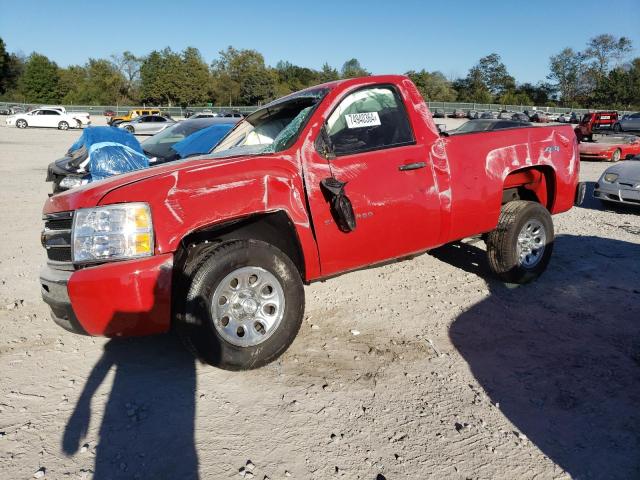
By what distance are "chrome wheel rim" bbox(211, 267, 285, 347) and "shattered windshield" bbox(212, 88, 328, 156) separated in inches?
38.4

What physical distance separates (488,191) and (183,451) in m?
3.23

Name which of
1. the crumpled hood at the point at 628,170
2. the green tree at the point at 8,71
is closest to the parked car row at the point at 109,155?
the crumpled hood at the point at 628,170

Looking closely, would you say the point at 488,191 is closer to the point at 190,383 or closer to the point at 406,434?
the point at 406,434

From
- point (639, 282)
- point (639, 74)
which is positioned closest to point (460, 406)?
point (639, 282)

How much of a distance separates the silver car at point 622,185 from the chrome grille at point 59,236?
29.2 ft

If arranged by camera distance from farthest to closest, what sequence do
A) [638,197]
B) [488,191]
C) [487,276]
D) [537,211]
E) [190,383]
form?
[638,197] → [487,276] → [537,211] → [488,191] → [190,383]

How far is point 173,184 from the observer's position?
311 cm

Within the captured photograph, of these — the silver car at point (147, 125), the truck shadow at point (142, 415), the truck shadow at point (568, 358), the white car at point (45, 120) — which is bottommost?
the truck shadow at point (568, 358)

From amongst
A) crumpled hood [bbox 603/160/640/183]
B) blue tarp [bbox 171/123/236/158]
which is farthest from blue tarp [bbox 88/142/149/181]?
crumpled hood [bbox 603/160/640/183]

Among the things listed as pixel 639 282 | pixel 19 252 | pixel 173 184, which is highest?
pixel 173 184

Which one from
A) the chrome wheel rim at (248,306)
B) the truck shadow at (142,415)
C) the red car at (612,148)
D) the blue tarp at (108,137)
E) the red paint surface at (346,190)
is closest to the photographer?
the truck shadow at (142,415)

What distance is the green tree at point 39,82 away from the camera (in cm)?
7350

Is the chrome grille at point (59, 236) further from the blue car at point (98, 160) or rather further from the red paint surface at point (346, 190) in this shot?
the blue car at point (98, 160)

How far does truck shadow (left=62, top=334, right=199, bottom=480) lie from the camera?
2.54 meters
